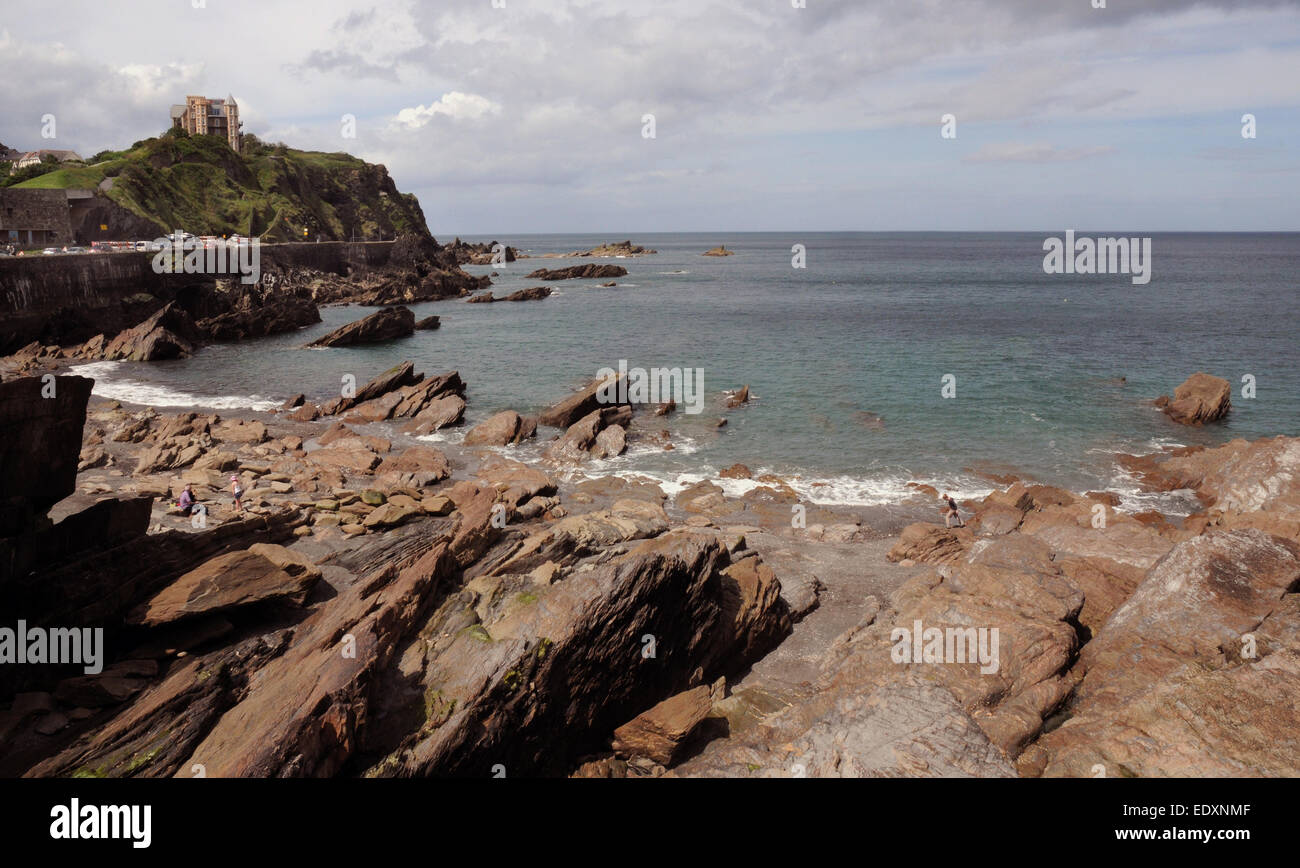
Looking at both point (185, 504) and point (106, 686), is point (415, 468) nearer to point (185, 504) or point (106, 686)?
point (185, 504)

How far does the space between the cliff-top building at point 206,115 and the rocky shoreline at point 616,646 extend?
176 metres

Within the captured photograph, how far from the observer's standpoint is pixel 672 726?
12500 millimetres

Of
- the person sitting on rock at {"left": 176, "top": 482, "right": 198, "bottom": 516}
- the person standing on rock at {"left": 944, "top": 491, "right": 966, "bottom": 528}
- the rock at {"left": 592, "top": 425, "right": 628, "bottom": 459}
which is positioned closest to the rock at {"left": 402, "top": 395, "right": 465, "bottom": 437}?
the rock at {"left": 592, "top": 425, "right": 628, "bottom": 459}

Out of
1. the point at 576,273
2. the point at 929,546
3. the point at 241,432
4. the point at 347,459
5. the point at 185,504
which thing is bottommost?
the point at 929,546

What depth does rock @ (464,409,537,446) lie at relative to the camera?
36.7 metres

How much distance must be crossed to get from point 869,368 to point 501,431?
99.8 ft

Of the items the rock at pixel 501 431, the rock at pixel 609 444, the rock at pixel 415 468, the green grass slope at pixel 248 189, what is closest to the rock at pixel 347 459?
the rock at pixel 415 468

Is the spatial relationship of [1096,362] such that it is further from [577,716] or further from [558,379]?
[577,716]

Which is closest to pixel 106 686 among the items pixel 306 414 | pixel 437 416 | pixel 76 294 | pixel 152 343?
pixel 437 416

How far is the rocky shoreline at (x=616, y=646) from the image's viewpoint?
385 inches

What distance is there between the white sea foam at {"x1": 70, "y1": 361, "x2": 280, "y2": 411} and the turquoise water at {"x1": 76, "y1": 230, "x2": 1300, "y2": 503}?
279 millimetres

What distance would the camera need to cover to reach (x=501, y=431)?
37.1 m

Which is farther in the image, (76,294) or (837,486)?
(76,294)

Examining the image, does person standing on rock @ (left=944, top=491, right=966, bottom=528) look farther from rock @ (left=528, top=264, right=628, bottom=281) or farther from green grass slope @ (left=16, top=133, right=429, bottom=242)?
rock @ (left=528, top=264, right=628, bottom=281)
